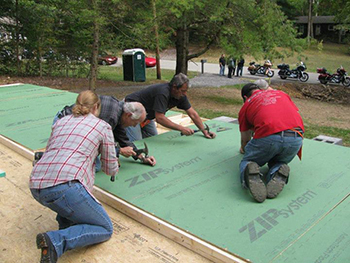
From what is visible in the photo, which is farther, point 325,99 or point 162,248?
point 325,99

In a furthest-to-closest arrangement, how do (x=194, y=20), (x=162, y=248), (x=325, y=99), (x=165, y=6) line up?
(x=325, y=99)
(x=194, y=20)
(x=165, y=6)
(x=162, y=248)

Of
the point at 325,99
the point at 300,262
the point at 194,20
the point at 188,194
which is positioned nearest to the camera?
the point at 300,262

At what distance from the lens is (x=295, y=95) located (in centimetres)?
1316

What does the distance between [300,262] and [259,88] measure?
5.92 ft

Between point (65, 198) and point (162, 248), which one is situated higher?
point (65, 198)

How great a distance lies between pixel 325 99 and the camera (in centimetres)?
1245

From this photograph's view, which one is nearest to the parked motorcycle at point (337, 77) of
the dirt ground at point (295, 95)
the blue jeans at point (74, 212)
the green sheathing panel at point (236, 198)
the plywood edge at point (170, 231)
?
the dirt ground at point (295, 95)

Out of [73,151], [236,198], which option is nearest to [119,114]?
[73,151]

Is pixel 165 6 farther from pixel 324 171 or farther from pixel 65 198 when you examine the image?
pixel 65 198

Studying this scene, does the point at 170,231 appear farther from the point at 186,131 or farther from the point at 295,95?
the point at 295,95

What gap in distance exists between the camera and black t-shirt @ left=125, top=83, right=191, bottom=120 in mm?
3953

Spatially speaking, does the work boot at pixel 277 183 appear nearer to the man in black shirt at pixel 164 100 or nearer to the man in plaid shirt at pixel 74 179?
the man in plaid shirt at pixel 74 179

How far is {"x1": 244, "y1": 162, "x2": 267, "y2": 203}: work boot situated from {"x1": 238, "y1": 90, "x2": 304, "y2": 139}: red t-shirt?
1.14 ft

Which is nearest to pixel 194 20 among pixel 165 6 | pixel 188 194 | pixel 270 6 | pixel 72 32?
pixel 165 6
